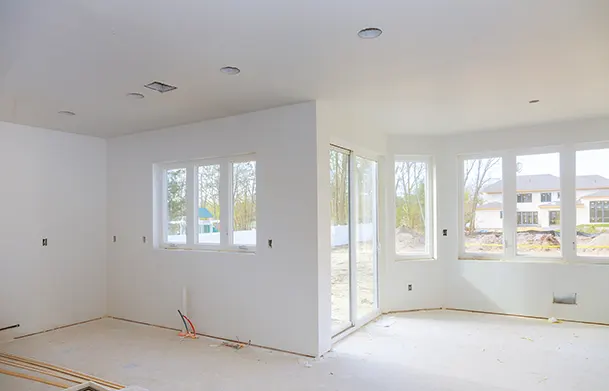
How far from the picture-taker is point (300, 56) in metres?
2.77

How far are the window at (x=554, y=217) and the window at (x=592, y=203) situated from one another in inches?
8.2

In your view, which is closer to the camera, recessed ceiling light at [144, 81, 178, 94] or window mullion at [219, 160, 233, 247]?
recessed ceiling light at [144, 81, 178, 94]

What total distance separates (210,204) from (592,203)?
15.6 feet

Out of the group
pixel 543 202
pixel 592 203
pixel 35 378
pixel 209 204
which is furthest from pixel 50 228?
pixel 592 203

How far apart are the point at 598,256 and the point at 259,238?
420cm

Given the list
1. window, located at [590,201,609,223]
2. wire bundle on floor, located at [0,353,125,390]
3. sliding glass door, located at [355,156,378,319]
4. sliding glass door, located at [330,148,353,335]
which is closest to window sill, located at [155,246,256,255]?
sliding glass door, located at [330,148,353,335]

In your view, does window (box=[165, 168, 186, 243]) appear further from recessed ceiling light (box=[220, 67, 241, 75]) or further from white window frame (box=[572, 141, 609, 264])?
white window frame (box=[572, 141, 609, 264])

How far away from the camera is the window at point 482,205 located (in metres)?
5.57

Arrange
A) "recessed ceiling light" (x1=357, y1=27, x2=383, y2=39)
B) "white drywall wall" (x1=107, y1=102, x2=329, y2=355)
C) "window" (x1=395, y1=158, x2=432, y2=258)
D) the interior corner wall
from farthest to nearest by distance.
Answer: "window" (x1=395, y1=158, x2=432, y2=258) < the interior corner wall < "white drywall wall" (x1=107, y1=102, x2=329, y2=355) < "recessed ceiling light" (x1=357, y1=27, x2=383, y2=39)

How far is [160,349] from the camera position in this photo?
4137 mm

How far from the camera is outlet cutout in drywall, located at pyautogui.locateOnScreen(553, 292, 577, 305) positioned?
4.98 metres

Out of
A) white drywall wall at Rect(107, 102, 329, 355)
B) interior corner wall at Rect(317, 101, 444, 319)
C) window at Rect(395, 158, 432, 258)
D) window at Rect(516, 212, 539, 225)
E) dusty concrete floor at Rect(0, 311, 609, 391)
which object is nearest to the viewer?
dusty concrete floor at Rect(0, 311, 609, 391)

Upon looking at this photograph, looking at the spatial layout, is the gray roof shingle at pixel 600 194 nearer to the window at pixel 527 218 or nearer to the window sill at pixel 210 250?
the window at pixel 527 218

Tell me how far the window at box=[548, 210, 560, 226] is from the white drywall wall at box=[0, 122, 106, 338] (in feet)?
19.8
